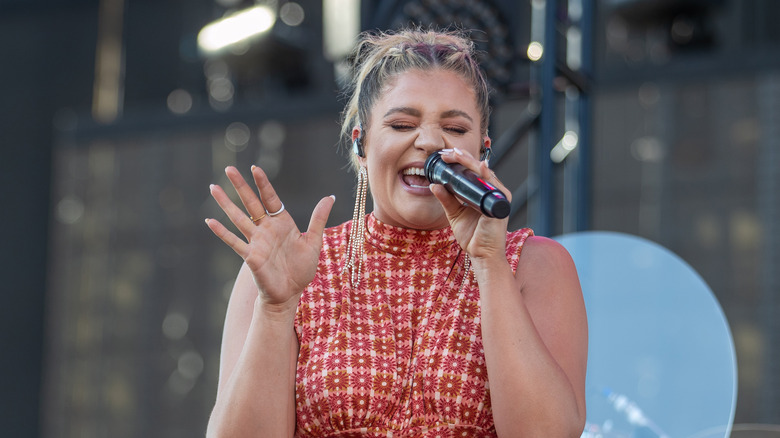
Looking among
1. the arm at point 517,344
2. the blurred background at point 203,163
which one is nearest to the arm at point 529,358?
the arm at point 517,344

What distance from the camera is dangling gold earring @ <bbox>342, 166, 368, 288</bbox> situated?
4.38 ft

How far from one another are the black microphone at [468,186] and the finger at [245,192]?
230 millimetres

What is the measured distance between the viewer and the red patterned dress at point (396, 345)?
47.0 inches

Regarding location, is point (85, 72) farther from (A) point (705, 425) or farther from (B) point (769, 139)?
(A) point (705, 425)

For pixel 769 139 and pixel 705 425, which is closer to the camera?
pixel 705 425

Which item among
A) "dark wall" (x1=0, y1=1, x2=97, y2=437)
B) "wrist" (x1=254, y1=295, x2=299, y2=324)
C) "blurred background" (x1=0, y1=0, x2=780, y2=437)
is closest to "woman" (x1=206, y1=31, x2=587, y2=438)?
"wrist" (x1=254, y1=295, x2=299, y2=324)

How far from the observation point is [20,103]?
5.75 metres

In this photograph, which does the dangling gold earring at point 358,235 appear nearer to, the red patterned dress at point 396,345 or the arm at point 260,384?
the red patterned dress at point 396,345

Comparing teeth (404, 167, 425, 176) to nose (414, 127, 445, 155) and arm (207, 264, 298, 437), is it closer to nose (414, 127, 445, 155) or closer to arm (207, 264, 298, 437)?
nose (414, 127, 445, 155)

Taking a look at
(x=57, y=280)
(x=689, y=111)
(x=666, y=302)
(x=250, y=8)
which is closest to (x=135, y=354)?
(x=57, y=280)

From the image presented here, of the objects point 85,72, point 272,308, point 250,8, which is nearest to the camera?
point 272,308

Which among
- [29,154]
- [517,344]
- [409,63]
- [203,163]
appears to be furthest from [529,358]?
[29,154]

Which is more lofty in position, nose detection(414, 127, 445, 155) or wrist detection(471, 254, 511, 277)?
nose detection(414, 127, 445, 155)

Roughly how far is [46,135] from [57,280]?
38.3 inches
